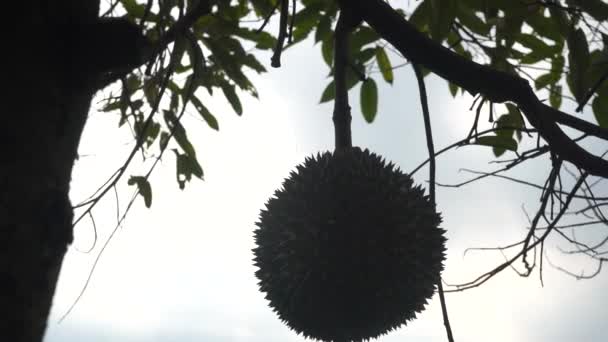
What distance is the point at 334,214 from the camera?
1.38 metres

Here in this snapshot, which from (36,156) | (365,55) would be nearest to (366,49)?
(365,55)

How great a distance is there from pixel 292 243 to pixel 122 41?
79 cm

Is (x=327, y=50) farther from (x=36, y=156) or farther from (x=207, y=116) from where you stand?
(x=36, y=156)

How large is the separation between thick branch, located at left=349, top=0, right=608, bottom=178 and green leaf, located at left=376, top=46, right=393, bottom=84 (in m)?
0.64

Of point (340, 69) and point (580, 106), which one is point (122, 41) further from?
point (580, 106)

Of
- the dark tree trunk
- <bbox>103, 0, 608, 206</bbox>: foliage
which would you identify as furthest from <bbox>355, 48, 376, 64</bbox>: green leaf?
the dark tree trunk

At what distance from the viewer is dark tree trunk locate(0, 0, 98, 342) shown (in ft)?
1.88

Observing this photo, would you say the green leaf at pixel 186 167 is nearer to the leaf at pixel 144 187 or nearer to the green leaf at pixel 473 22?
the leaf at pixel 144 187

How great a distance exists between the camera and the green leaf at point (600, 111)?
5.47 feet

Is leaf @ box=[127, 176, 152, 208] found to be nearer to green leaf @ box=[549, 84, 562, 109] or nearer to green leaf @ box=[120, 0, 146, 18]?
green leaf @ box=[120, 0, 146, 18]

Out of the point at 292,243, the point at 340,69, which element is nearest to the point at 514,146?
the point at 340,69

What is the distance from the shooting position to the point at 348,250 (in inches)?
53.6

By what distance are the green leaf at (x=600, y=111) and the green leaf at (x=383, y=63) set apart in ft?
2.02

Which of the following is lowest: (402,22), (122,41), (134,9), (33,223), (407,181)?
(33,223)
